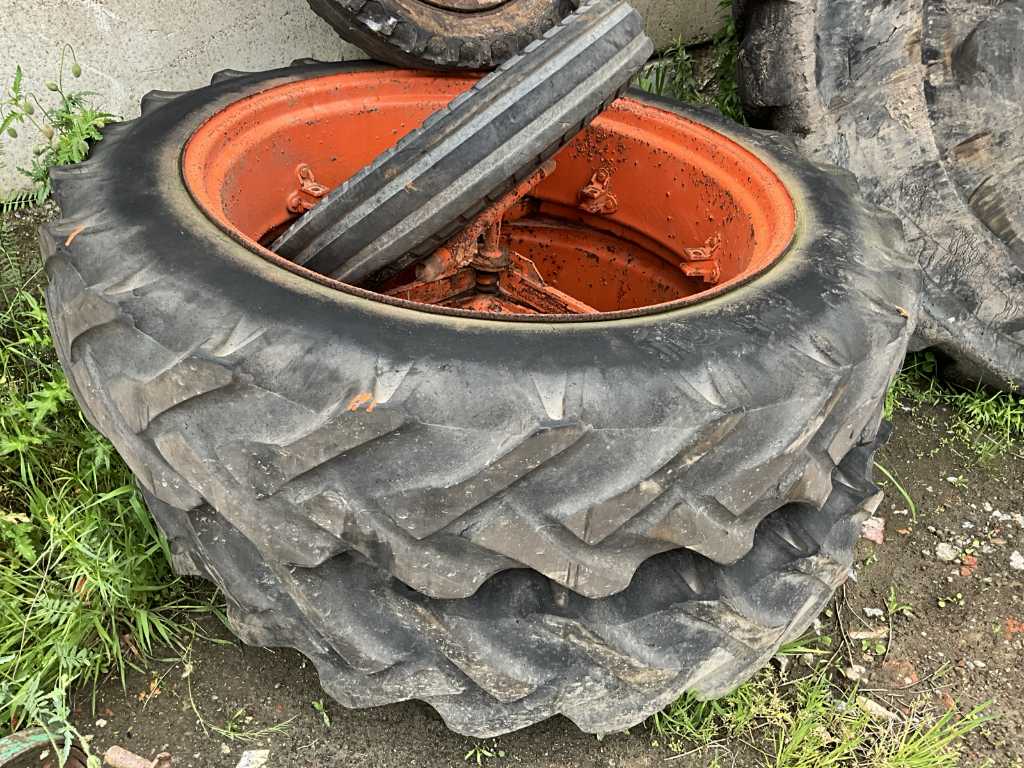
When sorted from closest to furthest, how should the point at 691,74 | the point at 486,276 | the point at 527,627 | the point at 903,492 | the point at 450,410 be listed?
the point at 450,410 → the point at 527,627 → the point at 486,276 → the point at 903,492 → the point at 691,74

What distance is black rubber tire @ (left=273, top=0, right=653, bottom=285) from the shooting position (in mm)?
1506

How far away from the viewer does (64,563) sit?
1699 mm

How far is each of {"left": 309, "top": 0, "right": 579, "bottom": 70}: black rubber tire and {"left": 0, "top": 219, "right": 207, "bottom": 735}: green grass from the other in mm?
1020

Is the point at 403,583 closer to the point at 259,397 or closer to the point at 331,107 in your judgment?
the point at 259,397

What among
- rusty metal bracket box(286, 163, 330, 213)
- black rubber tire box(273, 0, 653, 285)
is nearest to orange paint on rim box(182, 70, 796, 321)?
rusty metal bracket box(286, 163, 330, 213)

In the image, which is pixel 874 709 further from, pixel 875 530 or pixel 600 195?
pixel 600 195

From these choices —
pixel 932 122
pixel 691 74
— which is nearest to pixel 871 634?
pixel 932 122

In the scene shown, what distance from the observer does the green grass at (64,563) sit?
1.54 m

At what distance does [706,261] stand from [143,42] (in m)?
1.87

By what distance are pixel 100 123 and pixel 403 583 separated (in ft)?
6.09

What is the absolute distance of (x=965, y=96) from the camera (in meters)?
2.43

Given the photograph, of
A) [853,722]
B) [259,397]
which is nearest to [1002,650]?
[853,722]

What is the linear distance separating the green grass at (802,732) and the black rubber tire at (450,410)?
50 cm

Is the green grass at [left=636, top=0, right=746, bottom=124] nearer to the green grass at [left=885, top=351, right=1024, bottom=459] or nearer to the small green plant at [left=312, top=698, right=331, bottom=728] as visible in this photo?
the green grass at [left=885, top=351, right=1024, bottom=459]
